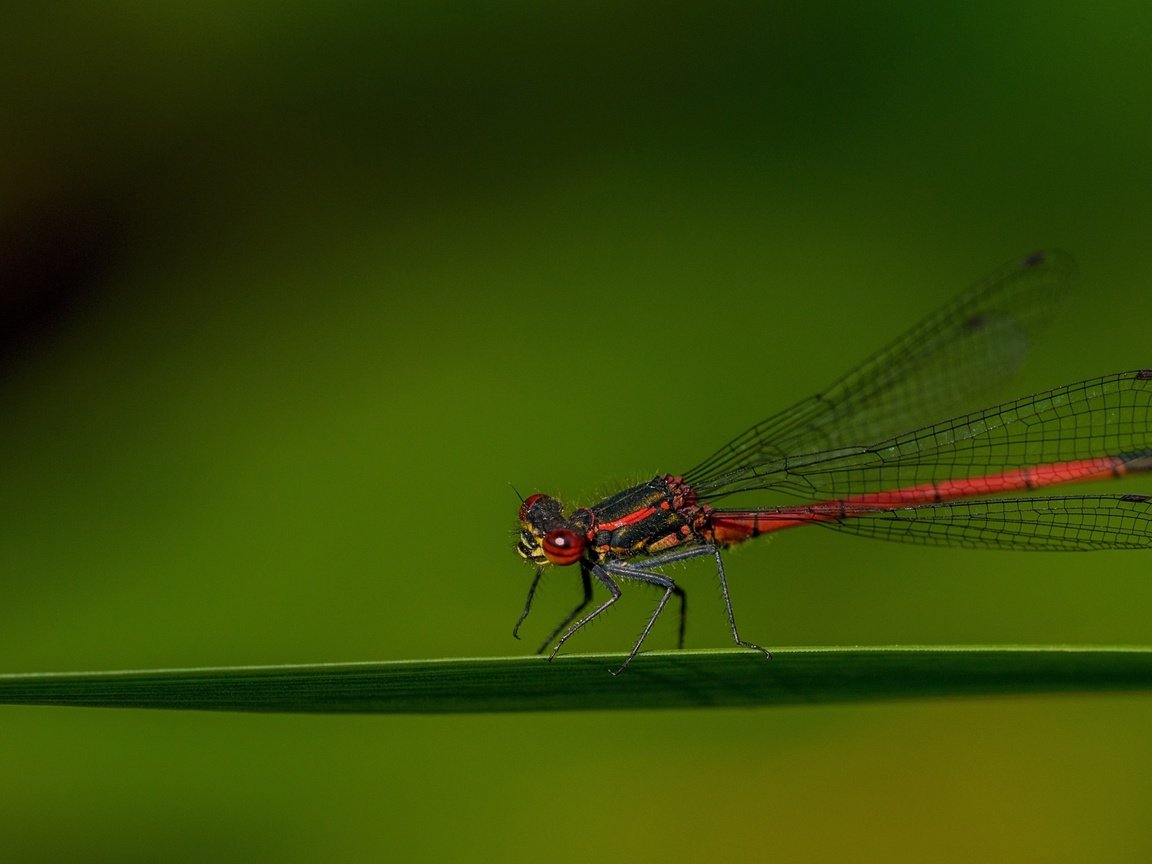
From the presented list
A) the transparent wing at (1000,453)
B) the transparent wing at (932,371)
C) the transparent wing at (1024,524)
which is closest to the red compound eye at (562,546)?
the transparent wing at (1000,453)

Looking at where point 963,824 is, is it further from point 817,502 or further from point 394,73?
point 394,73

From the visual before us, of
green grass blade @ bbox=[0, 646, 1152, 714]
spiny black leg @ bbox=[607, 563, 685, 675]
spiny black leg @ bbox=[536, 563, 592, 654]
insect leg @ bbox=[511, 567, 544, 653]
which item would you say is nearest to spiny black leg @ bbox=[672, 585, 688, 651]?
spiny black leg @ bbox=[607, 563, 685, 675]

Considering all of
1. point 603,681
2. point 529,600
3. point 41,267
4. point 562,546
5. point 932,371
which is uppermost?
point 41,267

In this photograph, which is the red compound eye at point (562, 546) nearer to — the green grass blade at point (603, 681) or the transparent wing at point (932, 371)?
the transparent wing at point (932, 371)

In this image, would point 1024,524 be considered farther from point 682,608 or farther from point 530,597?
point 530,597

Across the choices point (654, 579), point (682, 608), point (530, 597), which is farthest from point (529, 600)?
point (682, 608)

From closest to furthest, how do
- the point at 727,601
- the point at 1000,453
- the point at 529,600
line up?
the point at 727,601 < the point at 529,600 < the point at 1000,453
